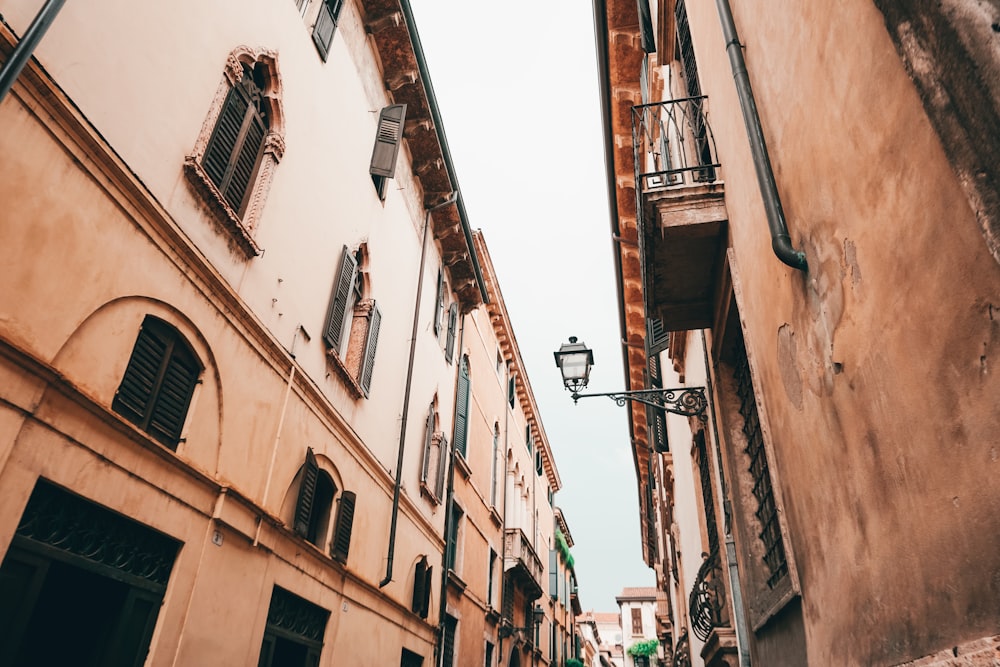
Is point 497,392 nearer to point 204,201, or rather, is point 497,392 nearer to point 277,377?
point 277,377

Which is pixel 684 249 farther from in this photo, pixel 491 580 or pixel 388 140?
pixel 491 580

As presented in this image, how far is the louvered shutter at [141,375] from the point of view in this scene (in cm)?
477

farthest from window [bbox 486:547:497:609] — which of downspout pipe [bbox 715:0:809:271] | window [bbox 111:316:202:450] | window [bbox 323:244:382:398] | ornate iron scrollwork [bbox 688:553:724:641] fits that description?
downspout pipe [bbox 715:0:809:271]

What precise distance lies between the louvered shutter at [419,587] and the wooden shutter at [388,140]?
706 cm

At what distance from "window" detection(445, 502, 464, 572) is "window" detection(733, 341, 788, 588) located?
30.0 feet

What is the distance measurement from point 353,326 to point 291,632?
4.39 metres

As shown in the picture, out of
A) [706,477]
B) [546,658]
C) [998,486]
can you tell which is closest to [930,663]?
[998,486]

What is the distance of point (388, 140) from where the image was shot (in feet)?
35.6

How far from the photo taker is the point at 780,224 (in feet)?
10.5

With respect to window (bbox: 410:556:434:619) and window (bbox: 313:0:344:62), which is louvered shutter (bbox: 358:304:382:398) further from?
window (bbox: 410:556:434:619)

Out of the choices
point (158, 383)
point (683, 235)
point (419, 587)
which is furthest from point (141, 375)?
point (419, 587)

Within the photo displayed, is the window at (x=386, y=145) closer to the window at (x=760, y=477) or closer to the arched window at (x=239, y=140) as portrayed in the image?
the arched window at (x=239, y=140)

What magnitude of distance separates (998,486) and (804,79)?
204cm

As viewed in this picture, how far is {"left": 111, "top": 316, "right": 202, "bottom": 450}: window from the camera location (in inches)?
191
